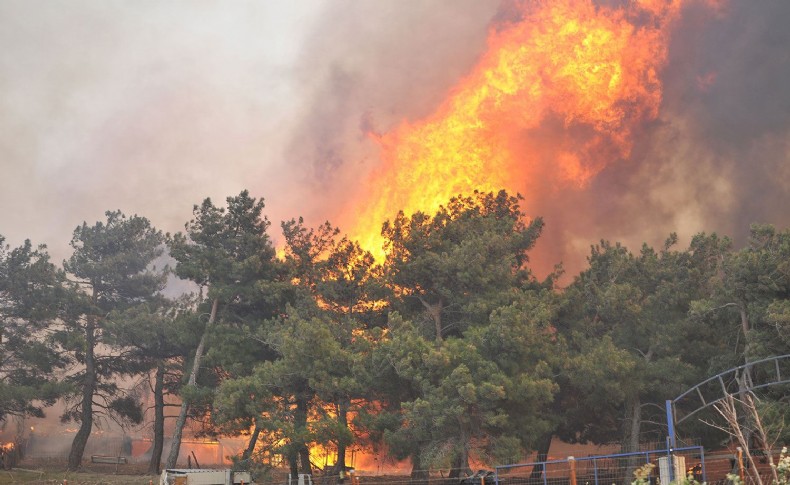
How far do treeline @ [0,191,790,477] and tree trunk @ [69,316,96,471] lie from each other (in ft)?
0.62

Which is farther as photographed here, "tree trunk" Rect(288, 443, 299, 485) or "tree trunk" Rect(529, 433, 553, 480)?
"tree trunk" Rect(529, 433, 553, 480)

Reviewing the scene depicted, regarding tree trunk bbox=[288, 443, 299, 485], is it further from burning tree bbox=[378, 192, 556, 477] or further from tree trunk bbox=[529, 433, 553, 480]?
tree trunk bbox=[529, 433, 553, 480]

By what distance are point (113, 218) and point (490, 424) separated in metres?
35.2

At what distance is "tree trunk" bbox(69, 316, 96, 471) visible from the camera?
1794 inches

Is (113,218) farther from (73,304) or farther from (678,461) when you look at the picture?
(678,461)

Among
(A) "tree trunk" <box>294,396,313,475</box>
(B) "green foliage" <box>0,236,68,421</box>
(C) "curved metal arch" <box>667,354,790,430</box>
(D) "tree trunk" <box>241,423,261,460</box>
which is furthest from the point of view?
(B) "green foliage" <box>0,236,68,421</box>

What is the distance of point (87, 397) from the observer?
1854 inches

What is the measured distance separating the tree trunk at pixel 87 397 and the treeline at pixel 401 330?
19cm

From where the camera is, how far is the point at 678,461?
18641 millimetres

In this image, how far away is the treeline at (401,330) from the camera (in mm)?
32375

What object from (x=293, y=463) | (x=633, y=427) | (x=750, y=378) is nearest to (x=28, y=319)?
(x=293, y=463)

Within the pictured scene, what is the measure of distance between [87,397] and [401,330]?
26366 mm

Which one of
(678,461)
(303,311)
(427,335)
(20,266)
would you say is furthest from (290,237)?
(678,461)

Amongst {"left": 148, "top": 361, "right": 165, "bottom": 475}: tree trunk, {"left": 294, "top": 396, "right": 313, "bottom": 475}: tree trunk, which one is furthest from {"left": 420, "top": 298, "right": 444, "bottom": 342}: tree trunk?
{"left": 148, "top": 361, "right": 165, "bottom": 475}: tree trunk
